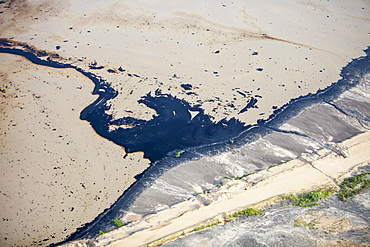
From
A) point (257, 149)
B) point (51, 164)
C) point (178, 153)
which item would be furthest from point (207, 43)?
point (51, 164)

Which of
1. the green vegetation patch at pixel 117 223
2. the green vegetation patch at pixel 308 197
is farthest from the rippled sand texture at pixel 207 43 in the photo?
the green vegetation patch at pixel 117 223

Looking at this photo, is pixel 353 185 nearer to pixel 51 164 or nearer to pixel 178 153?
pixel 178 153

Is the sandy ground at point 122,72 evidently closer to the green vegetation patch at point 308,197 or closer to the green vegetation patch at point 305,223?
the green vegetation patch at point 308,197

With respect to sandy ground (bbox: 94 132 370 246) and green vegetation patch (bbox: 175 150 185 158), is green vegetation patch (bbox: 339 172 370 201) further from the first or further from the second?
green vegetation patch (bbox: 175 150 185 158)

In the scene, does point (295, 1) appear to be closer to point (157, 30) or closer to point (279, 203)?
point (157, 30)

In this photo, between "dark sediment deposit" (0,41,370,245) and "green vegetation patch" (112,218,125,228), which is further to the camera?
"dark sediment deposit" (0,41,370,245)

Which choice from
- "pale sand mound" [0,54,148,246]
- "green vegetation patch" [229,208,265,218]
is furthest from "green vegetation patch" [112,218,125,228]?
"green vegetation patch" [229,208,265,218]
